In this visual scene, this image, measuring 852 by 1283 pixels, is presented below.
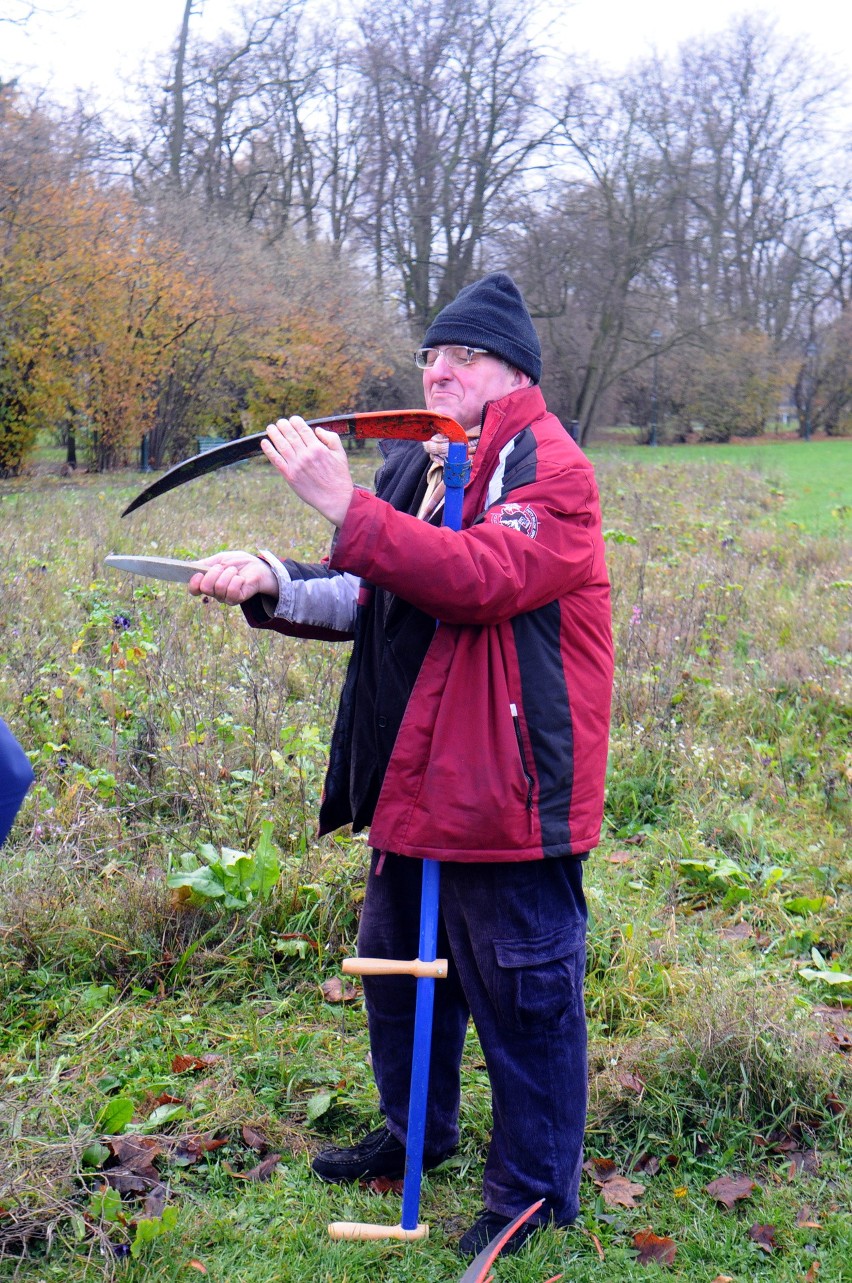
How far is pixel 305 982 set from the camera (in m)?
3.88

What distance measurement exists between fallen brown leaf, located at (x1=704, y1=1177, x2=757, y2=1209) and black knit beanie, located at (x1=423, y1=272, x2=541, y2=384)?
210 centimetres

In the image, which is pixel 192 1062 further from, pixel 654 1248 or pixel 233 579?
pixel 233 579

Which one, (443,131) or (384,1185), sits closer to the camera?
(384,1185)

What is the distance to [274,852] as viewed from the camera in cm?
409

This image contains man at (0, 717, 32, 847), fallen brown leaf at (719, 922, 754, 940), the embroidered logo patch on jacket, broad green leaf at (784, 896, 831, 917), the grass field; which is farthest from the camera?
broad green leaf at (784, 896, 831, 917)

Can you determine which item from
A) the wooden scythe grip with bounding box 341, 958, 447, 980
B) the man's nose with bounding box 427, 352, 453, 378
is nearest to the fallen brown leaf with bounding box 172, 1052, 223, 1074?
the wooden scythe grip with bounding box 341, 958, 447, 980

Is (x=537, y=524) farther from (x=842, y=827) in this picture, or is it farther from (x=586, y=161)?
(x=586, y=161)

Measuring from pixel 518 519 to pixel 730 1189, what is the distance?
1.84 metres

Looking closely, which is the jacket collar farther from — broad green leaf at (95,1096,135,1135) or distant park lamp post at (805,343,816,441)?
distant park lamp post at (805,343,816,441)

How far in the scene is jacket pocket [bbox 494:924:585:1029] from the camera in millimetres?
2643

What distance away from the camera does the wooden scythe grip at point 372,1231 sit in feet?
9.17

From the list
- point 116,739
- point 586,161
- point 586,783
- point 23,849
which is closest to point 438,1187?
point 586,783

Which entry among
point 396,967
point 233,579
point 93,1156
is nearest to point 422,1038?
point 396,967

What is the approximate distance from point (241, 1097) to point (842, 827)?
119 inches
